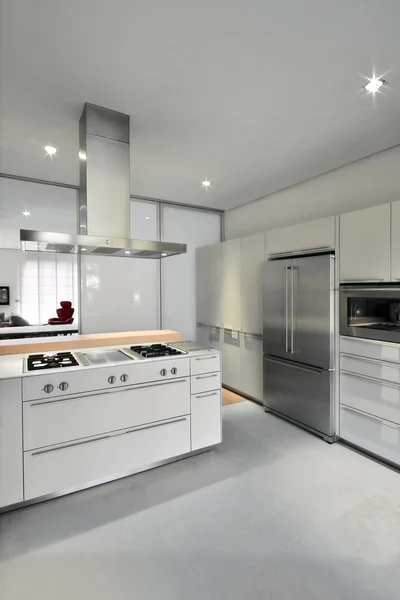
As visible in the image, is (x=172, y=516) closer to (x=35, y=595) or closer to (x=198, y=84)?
(x=35, y=595)

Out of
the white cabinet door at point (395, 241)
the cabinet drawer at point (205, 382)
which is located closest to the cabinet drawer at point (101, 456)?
the cabinet drawer at point (205, 382)

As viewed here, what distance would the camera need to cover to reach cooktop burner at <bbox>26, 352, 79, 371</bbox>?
2.16 meters

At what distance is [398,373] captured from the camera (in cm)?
244

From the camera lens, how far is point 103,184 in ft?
8.00

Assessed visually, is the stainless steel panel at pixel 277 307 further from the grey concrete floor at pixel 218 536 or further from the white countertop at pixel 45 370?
the grey concrete floor at pixel 218 536

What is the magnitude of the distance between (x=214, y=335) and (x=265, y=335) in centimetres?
112

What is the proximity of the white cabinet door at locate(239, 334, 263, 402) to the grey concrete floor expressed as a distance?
1.28 metres

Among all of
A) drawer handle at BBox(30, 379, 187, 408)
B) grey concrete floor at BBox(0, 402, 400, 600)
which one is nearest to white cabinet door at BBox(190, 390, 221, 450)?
grey concrete floor at BBox(0, 402, 400, 600)

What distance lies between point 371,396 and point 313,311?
853 millimetres

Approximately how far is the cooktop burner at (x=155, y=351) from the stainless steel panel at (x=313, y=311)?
126cm

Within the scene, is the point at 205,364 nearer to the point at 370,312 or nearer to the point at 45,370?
the point at 45,370

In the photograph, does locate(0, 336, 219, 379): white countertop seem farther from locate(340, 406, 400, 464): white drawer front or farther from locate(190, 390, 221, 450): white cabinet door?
locate(340, 406, 400, 464): white drawer front

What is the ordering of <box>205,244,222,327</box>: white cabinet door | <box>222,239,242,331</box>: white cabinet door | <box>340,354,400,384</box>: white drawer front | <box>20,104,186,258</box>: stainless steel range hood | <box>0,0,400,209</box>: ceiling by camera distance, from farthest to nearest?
<box>205,244,222,327</box>: white cabinet door < <box>222,239,242,331</box>: white cabinet door < <box>340,354,400,384</box>: white drawer front < <box>20,104,186,258</box>: stainless steel range hood < <box>0,0,400,209</box>: ceiling

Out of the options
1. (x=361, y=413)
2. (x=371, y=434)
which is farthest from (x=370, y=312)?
(x=371, y=434)
